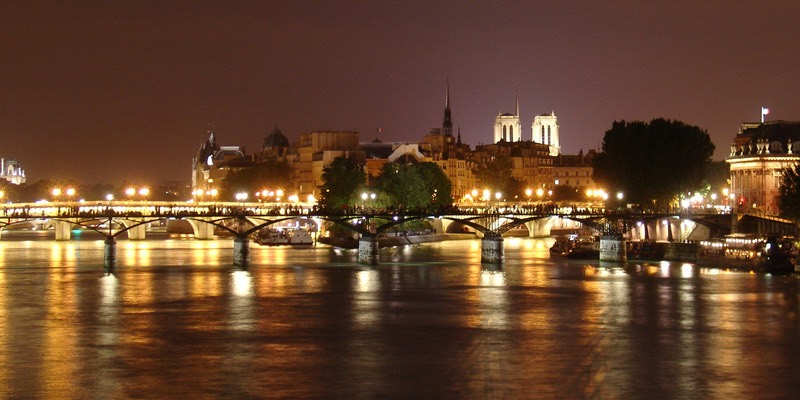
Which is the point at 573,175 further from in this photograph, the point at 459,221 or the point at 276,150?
the point at 459,221

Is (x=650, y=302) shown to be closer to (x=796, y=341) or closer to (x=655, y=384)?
(x=796, y=341)

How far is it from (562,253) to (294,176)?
268 ft

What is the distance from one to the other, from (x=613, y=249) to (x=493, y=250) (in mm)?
7674

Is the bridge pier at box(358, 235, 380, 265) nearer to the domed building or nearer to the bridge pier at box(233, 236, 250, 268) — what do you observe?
the bridge pier at box(233, 236, 250, 268)

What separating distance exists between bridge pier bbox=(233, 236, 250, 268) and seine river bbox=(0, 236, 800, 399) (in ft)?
4.58

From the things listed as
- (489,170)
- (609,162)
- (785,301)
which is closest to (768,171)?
(609,162)

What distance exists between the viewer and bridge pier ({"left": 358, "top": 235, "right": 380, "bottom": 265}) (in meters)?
78.8

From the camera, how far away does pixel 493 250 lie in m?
78.5

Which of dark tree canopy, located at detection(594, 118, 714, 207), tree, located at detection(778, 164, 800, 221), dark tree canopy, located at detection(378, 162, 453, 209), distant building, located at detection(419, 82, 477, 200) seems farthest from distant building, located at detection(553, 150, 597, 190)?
tree, located at detection(778, 164, 800, 221)

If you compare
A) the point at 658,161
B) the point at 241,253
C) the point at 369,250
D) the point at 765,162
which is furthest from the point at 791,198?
the point at 241,253

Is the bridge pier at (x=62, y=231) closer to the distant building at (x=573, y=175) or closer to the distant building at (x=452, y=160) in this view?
the distant building at (x=452, y=160)

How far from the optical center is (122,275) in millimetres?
69562

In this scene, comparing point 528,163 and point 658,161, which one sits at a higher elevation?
point 528,163

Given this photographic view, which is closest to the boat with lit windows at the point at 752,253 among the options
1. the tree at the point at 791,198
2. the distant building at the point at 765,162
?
the tree at the point at 791,198
